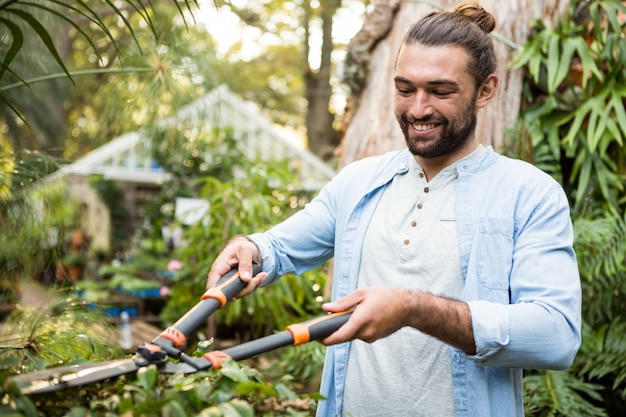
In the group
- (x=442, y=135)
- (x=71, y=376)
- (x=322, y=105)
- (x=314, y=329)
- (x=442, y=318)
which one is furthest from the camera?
(x=322, y=105)

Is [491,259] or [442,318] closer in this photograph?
[442,318]

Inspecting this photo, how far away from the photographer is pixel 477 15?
184 centimetres

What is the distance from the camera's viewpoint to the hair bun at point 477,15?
6.01ft

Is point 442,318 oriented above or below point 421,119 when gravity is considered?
below

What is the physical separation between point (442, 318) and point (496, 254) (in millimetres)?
319

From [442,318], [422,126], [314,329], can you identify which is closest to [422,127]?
[422,126]

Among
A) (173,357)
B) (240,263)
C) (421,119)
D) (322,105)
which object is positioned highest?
(322,105)

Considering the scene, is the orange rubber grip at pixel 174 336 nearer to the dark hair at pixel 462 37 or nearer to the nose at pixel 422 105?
the nose at pixel 422 105

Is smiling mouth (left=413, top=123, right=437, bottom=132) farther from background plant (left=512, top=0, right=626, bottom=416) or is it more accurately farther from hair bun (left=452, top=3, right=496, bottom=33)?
background plant (left=512, top=0, right=626, bottom=416)

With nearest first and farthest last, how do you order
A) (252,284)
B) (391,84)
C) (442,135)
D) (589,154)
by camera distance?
(252,284)
(442,135)
(589,154)
(391,84)

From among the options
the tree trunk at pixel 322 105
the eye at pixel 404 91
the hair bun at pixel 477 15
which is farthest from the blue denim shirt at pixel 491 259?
the tree trunk at pixel 322 105

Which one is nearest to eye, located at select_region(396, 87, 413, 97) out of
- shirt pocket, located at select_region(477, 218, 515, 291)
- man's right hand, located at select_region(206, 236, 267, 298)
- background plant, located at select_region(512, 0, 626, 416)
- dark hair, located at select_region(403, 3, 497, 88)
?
dark hair, located at select_region(403, 3, 497, 88)

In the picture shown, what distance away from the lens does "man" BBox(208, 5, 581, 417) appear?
1470 millimetres

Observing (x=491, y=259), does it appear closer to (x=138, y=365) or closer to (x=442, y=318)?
(x=442, y=318)
